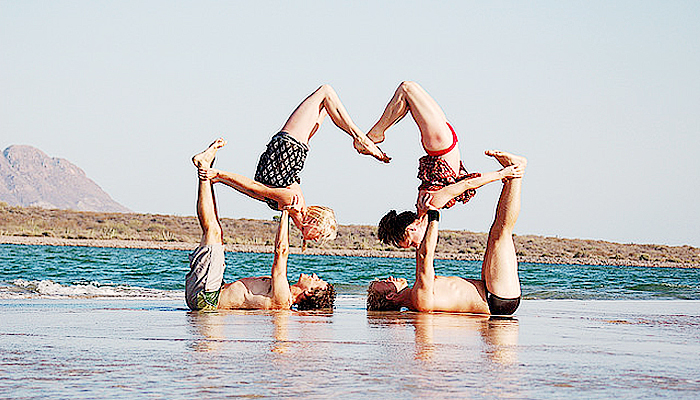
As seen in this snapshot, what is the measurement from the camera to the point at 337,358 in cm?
421

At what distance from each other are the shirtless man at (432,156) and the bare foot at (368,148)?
19 cm

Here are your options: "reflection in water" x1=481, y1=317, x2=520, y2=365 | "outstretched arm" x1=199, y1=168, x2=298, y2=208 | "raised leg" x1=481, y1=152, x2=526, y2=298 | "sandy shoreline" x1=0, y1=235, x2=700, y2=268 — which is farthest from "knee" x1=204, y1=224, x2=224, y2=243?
"sandy shoreline" x1=0, y1=235, x2=700, y2=268

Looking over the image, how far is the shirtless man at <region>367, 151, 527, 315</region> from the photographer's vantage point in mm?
7812

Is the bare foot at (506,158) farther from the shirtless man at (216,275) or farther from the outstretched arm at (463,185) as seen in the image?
the shirtless man at (216,275)

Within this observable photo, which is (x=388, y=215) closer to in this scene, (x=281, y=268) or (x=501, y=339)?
(x=281, y=268)

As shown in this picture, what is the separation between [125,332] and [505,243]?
378 centimetres

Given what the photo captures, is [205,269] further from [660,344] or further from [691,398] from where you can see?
[691,398]

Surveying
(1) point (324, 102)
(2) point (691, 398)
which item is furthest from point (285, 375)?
(1) point (324, 102)

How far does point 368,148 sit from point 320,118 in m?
0.68

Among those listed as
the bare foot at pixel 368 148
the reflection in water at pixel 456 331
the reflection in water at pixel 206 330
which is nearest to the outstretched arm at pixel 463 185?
the bare foot at pixel 368 148

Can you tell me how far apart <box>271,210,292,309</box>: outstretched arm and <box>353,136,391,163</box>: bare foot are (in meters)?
0.92

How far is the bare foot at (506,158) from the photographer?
7867 mm

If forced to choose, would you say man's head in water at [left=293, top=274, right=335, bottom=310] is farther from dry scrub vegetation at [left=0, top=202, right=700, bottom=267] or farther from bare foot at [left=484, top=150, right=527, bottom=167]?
dry scrub vegetation at [left=0, top=202, right=700, bottom=267]

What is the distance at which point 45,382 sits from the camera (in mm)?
3363
